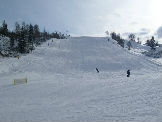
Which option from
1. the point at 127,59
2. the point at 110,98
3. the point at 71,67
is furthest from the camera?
the point at 127,59

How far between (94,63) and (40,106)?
3306 cm

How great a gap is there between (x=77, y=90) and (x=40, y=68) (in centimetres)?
2213

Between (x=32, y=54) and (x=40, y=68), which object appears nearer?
(x=40, y=68)

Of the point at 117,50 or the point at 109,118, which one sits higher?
the point at 117,50

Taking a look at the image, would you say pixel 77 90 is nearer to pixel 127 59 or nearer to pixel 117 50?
pixel 127 59

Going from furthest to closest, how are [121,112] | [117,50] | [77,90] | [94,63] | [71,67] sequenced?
1. [117,50]
2. [94,63]
3. [71,67]
4. [77,90]
5. [121,112]

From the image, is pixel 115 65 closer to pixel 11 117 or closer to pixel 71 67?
pixel 71 67

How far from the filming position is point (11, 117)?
12.4 m

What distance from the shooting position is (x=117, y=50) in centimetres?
6150

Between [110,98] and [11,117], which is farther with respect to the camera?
[110,98]

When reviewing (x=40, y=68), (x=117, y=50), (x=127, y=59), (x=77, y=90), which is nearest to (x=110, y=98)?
(x=77, y=90)

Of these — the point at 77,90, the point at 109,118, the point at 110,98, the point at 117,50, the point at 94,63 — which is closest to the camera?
the point at 109,118

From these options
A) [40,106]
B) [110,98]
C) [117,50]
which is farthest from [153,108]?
[117,50]

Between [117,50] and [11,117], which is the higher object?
[117,50]
